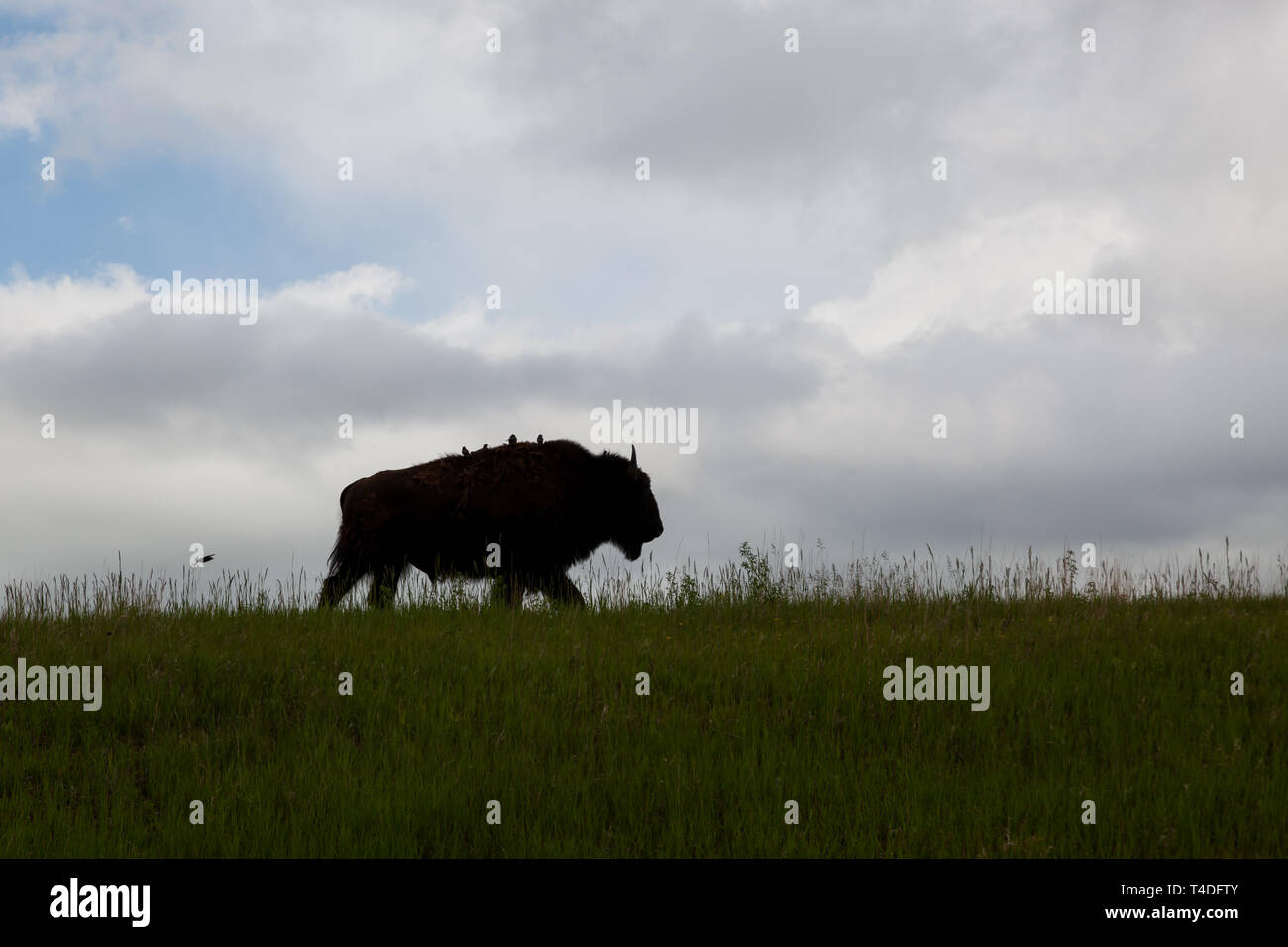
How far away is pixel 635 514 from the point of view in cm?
1534

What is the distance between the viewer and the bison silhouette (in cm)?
1302

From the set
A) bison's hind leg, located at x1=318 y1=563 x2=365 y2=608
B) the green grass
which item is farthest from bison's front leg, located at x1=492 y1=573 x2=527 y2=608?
bison's hind leg, located at x1=318 y1=563 x2=365 y2=608

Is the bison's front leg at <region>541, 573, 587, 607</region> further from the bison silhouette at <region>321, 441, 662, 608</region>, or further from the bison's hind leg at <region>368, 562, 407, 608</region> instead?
the bison's hind leg at <region>368, 562, 407, 608</region>

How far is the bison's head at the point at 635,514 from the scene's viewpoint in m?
15.3

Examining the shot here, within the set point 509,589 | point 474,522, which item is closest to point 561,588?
point 509,589

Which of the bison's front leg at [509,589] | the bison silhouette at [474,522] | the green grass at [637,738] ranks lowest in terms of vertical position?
the green grass at [637,738]

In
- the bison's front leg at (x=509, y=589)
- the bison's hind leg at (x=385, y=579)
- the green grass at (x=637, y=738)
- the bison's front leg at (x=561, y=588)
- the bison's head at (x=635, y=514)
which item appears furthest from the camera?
the bison's head at (x=635, y=514)

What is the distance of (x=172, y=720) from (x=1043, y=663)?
771 cm

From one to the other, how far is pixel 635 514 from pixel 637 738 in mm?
7994

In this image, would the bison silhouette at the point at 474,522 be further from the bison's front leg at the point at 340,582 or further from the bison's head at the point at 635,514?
the bison's head at the point at 635,514

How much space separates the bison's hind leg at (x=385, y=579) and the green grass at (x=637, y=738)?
158cm

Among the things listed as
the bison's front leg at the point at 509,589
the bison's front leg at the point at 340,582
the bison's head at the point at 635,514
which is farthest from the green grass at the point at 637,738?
the bison's head at the point at 635,514
